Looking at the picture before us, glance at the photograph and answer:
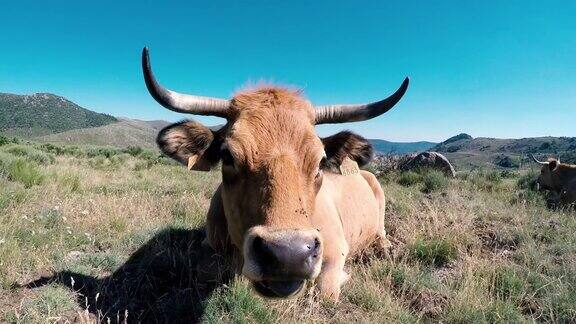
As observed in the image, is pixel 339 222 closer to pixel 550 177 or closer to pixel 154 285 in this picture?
pixel 154 285

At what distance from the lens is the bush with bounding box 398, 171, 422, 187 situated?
49.0 feet

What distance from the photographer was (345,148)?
14.6ft

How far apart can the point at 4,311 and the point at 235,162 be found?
6.90 feet

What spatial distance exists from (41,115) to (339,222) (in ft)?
563

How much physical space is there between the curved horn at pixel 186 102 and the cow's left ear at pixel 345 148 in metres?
1.13

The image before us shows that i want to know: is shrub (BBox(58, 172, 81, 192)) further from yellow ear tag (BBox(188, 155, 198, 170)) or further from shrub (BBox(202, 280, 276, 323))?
shrub (BBox(202, 280, 276, 323))

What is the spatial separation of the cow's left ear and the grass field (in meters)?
1.31

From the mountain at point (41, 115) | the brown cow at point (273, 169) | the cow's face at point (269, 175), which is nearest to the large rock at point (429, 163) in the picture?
the brown cow at point (273, 169)

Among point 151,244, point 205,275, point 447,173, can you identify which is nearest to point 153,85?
point 205,275

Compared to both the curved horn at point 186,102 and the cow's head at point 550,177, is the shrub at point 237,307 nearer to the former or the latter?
the curved horn at point 186,102

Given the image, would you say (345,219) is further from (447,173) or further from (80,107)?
(80,107)

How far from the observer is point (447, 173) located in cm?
1886

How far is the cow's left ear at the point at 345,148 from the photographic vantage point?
4396mm

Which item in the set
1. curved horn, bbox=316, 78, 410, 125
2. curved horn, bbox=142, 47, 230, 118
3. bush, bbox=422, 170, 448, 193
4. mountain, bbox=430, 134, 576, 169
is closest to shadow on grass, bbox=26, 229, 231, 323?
curved horn, bbox=142, 47, 230, 118
